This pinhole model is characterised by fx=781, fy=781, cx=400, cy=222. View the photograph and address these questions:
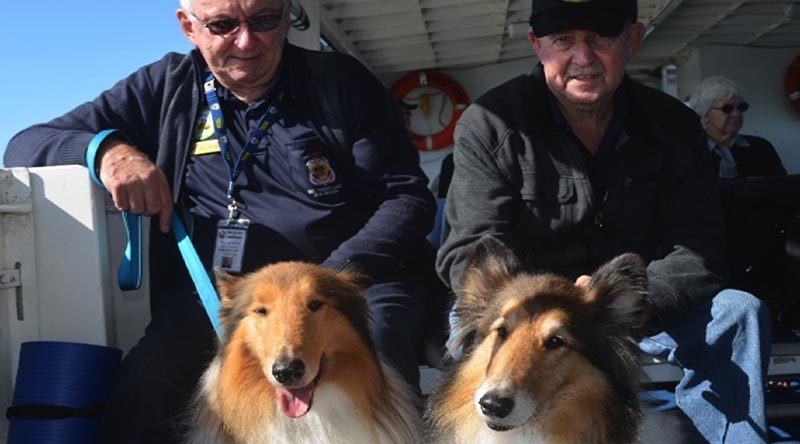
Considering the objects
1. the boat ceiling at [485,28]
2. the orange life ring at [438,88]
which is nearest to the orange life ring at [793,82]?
the boat ceiling at [485,28]

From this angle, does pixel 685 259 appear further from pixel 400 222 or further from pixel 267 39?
pixel 267 39

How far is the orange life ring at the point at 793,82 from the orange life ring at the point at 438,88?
382 centimetres

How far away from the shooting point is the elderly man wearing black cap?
126 inches

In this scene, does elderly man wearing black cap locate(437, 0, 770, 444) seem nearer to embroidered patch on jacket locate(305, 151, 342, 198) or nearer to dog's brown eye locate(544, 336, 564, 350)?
embroidered patch on jacket locate(305, 151, 342, 198)

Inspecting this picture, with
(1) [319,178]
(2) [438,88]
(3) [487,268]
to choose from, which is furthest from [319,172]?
(2) [438,88]

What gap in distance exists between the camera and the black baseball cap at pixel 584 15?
321 cm

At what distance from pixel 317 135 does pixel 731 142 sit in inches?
163

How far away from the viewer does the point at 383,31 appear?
8.23m

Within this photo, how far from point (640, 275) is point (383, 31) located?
614 cm

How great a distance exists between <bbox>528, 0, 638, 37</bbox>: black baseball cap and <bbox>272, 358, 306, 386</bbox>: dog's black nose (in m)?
1.79

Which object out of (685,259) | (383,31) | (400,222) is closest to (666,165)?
(685,259)

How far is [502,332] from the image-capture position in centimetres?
252

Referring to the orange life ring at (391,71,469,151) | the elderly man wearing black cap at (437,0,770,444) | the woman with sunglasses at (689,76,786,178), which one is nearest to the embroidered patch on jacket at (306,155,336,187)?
the elderly man wearing black cap at (437,0,770,444)

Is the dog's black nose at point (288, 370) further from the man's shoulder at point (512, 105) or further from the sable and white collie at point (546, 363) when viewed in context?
the man's shoulder at point (512, 105)
